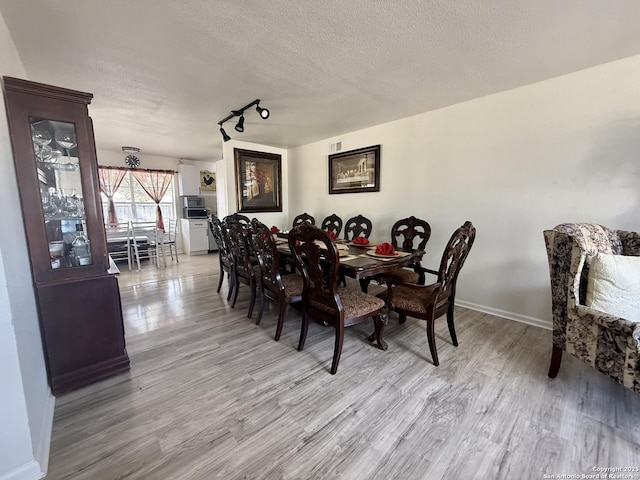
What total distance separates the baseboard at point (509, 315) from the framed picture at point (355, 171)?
189cm

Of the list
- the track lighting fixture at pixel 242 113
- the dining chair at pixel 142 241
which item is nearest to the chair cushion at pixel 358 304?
the track lighting fixture at pixel 242 113

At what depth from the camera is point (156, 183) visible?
619 centimetres

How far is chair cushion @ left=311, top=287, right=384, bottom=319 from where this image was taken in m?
1.87

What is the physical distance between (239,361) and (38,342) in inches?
46.2

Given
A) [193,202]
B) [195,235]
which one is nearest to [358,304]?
[195,235]

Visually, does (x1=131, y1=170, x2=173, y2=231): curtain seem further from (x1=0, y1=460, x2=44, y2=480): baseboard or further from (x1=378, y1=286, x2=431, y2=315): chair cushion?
(x1=378, y1=286, x2=431, y2=315): chair cushion

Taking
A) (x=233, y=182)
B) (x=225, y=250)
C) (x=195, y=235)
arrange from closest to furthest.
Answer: (x=225, y=250), (x=233, y=182), (x=195, y=235)

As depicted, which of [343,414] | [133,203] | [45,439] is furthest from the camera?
[133,203]

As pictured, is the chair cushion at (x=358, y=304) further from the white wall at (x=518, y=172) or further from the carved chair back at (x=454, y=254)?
the white wall at (x=518, y=172)

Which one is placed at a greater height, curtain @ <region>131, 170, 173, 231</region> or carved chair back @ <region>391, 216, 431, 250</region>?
curtain @ <region>131, 170, 173, 231</region>

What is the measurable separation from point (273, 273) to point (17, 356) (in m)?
1.51

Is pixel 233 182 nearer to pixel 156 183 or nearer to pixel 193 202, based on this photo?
pixel 193 202

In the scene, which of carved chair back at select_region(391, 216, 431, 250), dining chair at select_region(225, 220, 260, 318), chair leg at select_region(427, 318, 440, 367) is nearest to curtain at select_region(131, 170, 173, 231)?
dining chair at select_region(225, 220, 260, 318)

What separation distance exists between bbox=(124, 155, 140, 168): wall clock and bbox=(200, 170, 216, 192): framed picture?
1.38 m
